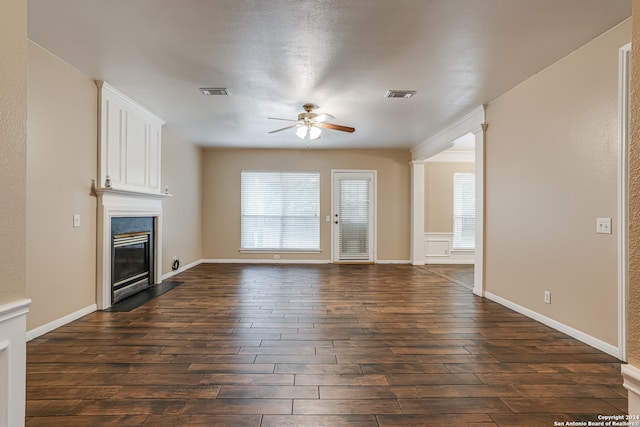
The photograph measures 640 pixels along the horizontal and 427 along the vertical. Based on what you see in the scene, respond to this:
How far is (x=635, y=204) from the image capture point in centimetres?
92

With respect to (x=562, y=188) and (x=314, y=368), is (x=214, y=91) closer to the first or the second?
(x=314, y=368)

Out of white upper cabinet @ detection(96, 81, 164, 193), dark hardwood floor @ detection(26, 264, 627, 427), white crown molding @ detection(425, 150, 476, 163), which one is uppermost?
white crown molding @ detection(425, 150, 476, 163)

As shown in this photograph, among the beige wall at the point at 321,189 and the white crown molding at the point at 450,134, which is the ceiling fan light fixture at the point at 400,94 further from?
the beige wall at the point at 321,189

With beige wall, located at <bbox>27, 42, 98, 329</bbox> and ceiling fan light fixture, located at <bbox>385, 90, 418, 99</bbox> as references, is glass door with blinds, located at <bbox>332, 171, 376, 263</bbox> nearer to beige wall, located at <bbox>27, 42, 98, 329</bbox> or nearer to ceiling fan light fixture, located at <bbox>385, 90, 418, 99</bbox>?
ceiling fan light fixture, located at <bbox>385, 90, 418, 99</bbox>

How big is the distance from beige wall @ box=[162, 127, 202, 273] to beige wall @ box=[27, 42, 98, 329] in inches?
75.8

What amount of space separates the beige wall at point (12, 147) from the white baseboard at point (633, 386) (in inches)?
80.9

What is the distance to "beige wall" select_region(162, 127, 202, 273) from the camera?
5.73 m

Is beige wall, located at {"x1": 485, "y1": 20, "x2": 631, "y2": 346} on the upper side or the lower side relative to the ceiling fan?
lower

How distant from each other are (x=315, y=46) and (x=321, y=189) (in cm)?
487

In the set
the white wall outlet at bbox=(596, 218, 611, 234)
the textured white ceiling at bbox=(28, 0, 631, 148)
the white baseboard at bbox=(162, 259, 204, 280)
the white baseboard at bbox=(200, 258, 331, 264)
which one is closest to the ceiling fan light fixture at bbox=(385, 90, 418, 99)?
the textured white ceiling at bbox=(28, 0, 631, 148)

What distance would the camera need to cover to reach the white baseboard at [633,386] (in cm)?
91

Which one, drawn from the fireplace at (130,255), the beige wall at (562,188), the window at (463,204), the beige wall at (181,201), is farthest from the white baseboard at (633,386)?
the window at (463,204)

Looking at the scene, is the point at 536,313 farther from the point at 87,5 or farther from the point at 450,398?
the point at 87,5

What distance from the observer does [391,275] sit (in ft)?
20.4
